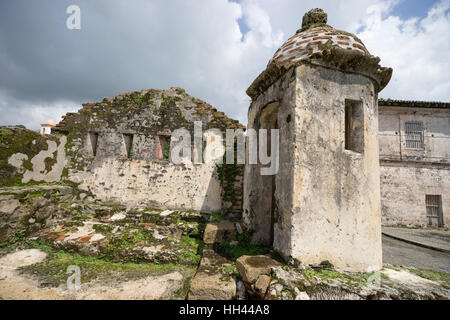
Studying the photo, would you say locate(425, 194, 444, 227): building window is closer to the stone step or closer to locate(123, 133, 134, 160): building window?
the stone step

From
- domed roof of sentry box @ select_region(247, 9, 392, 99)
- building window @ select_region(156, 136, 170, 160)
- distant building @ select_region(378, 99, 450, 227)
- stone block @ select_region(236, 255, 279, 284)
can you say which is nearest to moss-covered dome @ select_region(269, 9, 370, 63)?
domed roof of sentry box @ select_region(247, 9, 392, 99)

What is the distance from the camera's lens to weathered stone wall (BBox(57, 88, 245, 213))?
5621mm

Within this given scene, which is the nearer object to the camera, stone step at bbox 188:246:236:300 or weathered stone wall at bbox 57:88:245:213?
stone step at bbox 188:246:236:300

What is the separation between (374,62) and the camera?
3.01 meters

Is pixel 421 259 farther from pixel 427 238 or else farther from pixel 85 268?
pixel 85 268

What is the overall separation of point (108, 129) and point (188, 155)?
2687 millimetres

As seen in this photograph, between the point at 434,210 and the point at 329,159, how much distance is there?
14627 millimetres

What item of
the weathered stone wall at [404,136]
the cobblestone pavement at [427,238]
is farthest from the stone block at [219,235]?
the weathered stone wall at [404,136]

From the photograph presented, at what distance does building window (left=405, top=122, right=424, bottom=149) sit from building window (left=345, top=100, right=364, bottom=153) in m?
13.3

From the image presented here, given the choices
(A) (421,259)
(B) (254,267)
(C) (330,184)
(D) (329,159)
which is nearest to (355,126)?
(D) (329,159)

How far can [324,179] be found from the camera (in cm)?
274

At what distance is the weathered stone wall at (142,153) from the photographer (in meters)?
5.62

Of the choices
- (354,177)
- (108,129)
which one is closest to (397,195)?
(354,177)
